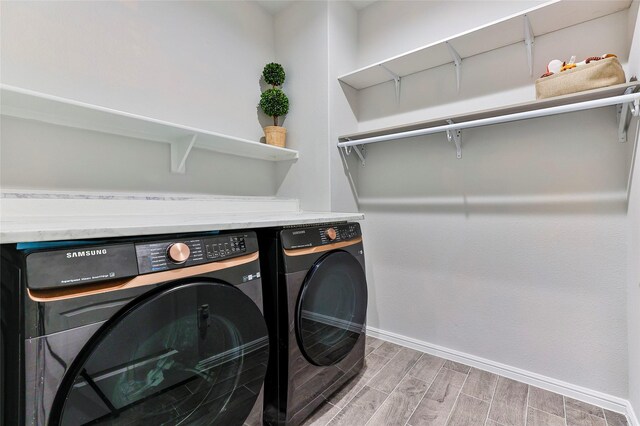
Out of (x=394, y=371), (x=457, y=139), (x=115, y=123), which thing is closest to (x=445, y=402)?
(x=394, y=371)

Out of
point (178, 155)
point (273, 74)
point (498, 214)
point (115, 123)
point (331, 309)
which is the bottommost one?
point (331, 309)

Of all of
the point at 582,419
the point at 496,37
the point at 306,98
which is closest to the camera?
the point at 582,419

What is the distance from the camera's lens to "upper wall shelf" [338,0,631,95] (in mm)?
1301

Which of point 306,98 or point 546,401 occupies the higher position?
point 306,98

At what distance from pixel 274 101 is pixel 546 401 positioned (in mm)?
2347

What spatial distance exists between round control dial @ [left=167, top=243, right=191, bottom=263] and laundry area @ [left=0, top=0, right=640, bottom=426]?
29mm

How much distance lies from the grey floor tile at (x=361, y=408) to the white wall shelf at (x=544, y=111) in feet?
4.79

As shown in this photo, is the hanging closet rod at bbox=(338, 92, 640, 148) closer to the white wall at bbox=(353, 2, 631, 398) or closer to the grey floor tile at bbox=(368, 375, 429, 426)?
the white wall at bbox=(353, 2, 631, 398)

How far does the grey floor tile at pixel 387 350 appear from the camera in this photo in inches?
74.5

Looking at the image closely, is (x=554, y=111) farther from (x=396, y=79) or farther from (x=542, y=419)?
(x=542, y=419)

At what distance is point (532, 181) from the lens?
60.4 inches

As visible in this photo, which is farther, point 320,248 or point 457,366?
point 457,366

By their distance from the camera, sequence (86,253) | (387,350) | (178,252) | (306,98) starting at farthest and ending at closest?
(306,98) < (387,350) < (178,252) < (86,253)

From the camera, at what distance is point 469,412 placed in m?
1.35
